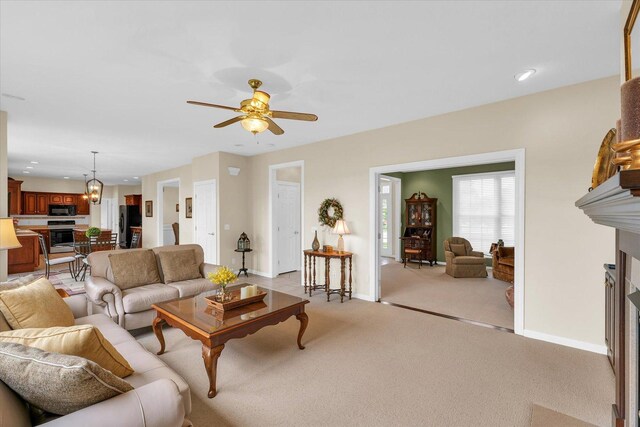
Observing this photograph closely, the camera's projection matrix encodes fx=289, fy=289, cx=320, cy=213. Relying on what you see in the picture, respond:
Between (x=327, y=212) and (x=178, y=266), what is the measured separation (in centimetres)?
250

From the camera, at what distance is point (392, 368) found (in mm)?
2598

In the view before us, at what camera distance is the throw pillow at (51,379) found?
3.61 ft

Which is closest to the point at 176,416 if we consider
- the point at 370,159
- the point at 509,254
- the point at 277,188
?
the point at 370,159

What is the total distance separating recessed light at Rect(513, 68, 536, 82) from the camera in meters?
2.74

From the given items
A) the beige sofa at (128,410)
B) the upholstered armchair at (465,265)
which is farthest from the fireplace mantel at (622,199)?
the upholstered armchair at (465,265)

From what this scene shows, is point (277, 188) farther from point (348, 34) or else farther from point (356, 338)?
point (348, 34)

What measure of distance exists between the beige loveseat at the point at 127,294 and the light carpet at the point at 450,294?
303 cm

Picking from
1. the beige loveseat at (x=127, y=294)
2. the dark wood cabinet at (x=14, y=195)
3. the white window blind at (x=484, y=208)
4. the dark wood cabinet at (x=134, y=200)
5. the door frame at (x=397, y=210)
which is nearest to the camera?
the beige loveseat at (x=127, y=294)

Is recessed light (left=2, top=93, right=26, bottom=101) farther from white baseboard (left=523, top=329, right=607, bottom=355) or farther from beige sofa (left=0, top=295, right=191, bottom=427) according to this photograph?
white baseboard (left=523, top=329, right=607, bottom=355)

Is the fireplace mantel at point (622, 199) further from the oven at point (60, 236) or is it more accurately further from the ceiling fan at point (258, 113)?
the oven at point (60, 236)

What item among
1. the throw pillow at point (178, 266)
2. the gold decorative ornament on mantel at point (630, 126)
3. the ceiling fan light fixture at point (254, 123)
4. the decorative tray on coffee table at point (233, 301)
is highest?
the ceiling fan light fixture at point (254, 123)

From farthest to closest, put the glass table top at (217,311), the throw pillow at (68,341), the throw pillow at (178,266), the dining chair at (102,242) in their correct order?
the dining chair at (102,242)
the throw pillow at (178,266)
the glass table top at (217,311)
the throw pillow at (68,341)

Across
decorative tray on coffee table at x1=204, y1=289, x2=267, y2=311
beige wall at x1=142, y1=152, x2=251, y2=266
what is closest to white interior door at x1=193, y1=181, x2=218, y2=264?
beige wall at x1=142, y1=152, x2=251, y2=266

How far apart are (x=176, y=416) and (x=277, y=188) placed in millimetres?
5169
